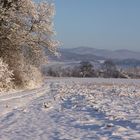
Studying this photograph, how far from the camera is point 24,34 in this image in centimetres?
3766

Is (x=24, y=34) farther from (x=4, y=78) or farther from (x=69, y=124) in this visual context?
(x=69, y=124)

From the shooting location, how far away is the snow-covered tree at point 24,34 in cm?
3678

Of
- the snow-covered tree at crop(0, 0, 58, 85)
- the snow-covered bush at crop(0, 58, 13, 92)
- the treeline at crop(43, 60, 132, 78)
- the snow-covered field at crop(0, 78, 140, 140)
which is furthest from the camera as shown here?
the treeline at crop(43, 60, 132, 78)

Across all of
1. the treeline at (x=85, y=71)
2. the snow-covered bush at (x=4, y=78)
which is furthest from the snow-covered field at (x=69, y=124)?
the treeline at (x=85, y=71)

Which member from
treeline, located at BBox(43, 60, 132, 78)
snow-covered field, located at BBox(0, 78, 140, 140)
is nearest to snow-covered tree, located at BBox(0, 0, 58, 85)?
snow-covered field, located at BBox(0, 78, 140, 140)

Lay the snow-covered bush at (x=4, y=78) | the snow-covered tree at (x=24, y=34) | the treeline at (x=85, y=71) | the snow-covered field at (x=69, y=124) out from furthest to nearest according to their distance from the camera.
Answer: the treeline at (x=85, y=71)
the snow-covered tree at (x=24, y=34)
the snow-covered bush at (x=4, y=78)
the snow-covered field at (x=69, y=124)

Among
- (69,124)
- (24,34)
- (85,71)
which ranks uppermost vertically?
(24,34)

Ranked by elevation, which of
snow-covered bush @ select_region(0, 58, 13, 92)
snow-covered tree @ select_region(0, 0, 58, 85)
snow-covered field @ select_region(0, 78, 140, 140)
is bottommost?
snow-covered field @ select_region(0, 78, 140, 140)

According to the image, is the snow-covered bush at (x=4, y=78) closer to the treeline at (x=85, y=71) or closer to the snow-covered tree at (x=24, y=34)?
the snow-covered tree at (x=24, y=34)

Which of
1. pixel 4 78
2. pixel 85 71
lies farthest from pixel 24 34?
pixel 85 71

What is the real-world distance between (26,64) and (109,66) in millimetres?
96950

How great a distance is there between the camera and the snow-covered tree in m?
36.8

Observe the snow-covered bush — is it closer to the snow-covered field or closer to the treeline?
the snow-covered field

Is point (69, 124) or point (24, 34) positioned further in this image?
point (24, 34)
